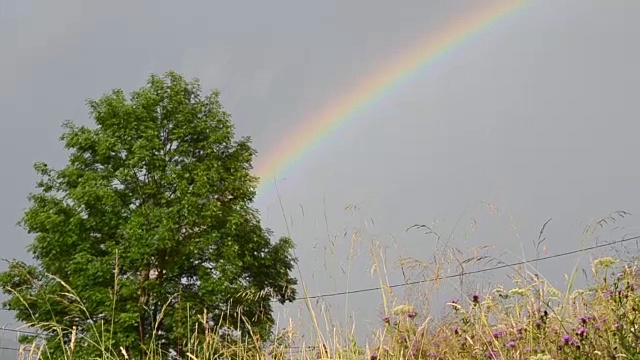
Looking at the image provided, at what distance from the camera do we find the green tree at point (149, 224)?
17.0 metres

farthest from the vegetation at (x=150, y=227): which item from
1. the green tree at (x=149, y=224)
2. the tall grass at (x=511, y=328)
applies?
the tall grass at (x=511, y=328)

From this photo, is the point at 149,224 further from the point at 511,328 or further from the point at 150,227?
the point at 511,328

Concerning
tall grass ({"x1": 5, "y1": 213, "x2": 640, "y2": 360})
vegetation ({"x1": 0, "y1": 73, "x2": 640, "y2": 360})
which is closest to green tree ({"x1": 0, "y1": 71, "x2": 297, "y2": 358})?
vegetation ({"x1": 0, "y1": 73, "x2": 640, "y2": 360})

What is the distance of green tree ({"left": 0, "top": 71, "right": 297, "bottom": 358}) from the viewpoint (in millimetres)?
17000

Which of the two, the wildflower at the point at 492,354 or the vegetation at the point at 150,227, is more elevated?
the vegetation at the point at 150,227

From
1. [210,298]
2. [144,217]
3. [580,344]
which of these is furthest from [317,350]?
[144,217]

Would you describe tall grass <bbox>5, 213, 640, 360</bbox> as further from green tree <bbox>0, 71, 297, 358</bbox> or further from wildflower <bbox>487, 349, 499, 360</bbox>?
green tree <bbox>0, 71, 297, 358</bbox>

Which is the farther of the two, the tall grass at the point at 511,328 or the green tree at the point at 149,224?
the green tree at the point at 149,224

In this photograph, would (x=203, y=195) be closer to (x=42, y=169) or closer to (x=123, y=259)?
(x=123, y=259)

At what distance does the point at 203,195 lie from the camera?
18.8 meters

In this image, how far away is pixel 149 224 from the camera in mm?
17922

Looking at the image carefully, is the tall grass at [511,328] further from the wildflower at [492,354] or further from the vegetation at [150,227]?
the vegetation at [150,227]

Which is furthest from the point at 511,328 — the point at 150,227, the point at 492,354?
the point at 150,227

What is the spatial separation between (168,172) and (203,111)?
326 centimetres
